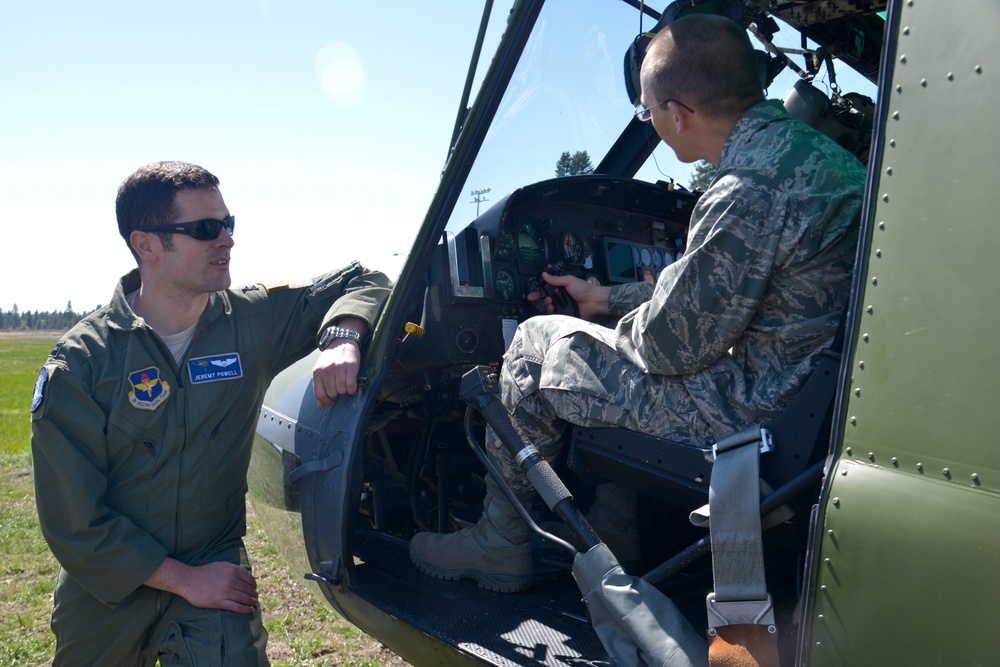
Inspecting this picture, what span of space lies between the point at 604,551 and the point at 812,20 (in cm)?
196

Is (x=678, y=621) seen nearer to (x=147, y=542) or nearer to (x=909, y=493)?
(x=909, y=493)

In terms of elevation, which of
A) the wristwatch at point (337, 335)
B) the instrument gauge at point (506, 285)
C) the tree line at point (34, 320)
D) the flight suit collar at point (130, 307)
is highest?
the flight suit collar at point (130, 307)

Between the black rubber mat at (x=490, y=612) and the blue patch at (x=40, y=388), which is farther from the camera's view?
the blue patch at (x=40, y=388)

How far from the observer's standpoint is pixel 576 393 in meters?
1.85

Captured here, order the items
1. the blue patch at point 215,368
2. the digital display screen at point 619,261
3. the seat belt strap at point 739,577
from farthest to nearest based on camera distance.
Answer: the digital display screen at point 619,261 < the blue patch at point 215,368 < the seat belt strap at point 739,577

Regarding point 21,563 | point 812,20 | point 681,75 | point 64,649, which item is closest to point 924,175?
point 681,75

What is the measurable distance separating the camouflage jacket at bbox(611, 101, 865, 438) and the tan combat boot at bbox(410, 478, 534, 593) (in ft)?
2.45

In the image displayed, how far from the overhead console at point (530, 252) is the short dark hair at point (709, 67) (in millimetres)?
842

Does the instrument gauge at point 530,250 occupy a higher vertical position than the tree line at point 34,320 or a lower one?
higher

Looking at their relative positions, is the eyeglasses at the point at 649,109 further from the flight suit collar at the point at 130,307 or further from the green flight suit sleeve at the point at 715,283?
the flight suit collar at the point at 130,307

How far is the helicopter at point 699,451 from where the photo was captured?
1.03 metres

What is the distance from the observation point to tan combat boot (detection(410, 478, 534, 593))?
2193 mm

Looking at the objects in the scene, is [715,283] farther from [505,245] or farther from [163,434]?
[163,434]

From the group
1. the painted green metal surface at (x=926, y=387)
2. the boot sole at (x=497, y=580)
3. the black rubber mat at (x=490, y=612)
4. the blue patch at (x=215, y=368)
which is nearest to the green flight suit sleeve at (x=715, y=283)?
the painted green metal surface at (x=926, y=387)
